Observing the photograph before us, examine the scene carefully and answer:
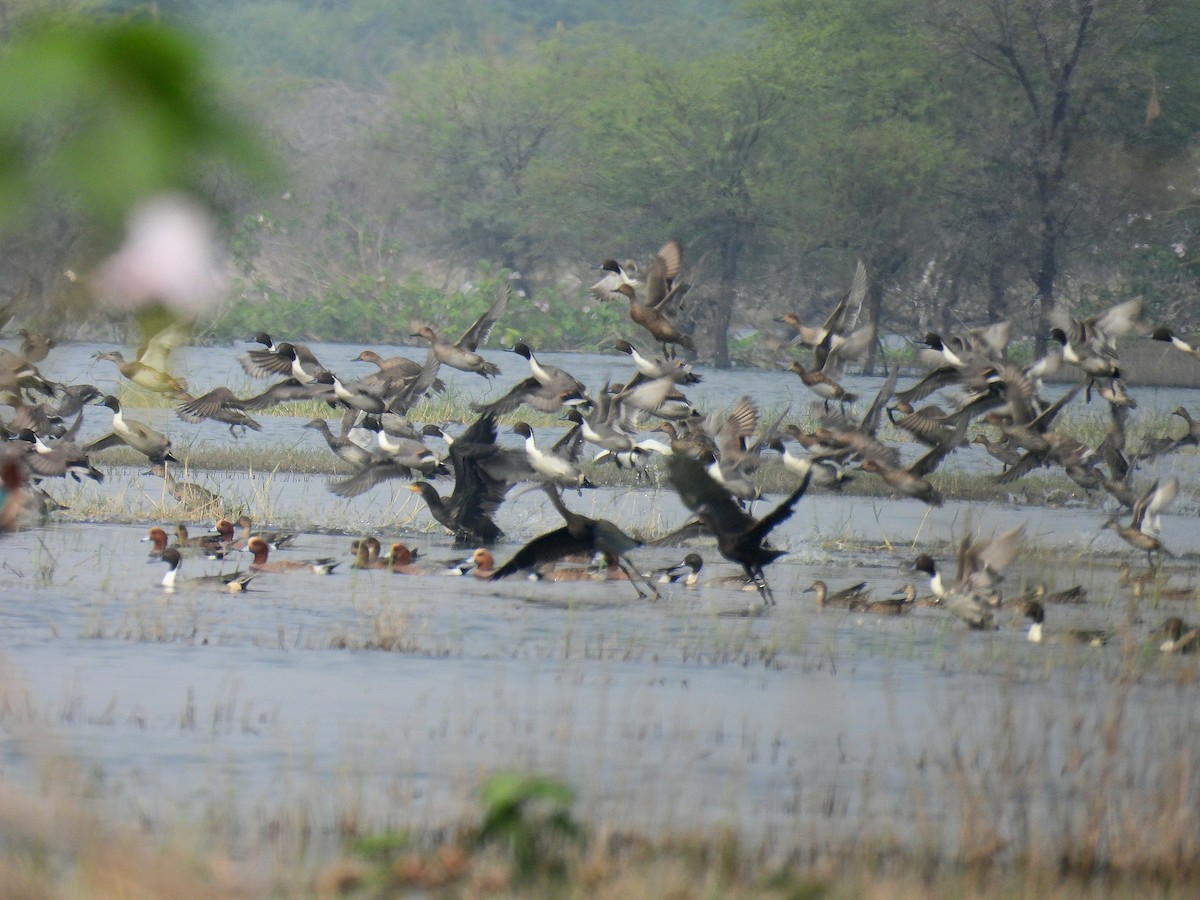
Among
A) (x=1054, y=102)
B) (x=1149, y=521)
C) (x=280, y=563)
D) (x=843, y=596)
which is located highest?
(x=1054, y=102)

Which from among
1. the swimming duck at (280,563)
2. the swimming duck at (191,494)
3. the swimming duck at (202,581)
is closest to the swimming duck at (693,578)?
the swimming duck at (280,563)

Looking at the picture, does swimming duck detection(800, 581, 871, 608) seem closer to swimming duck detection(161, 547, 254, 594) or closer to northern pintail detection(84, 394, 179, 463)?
swimming duck detection(161, 547, 254, 594)

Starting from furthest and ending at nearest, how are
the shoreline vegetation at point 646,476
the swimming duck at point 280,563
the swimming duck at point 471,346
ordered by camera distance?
the shoreline vegetation at point 646,476, the swimming duck at point 471,346, the swimming duck at point 280,563

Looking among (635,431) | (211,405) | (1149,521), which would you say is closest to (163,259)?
(1149,521)

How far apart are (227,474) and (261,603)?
7952 millimetres

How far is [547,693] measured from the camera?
9094 mm

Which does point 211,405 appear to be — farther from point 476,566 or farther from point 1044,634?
point 1044,634

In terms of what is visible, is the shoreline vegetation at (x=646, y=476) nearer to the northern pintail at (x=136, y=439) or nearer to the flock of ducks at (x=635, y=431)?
the northern pintail at (x=136, y=439)

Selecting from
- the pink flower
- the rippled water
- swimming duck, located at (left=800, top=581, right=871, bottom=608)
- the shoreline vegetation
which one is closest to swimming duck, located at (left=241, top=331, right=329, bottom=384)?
the rippled water

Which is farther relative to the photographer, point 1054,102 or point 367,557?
point 1054,102

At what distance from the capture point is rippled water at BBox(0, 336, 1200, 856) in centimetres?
655

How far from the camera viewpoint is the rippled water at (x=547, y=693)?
21.5 feet

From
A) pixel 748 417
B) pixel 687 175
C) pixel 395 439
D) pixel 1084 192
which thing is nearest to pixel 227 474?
pixel 395 439

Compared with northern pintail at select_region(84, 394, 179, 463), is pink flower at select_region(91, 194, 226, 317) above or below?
below
